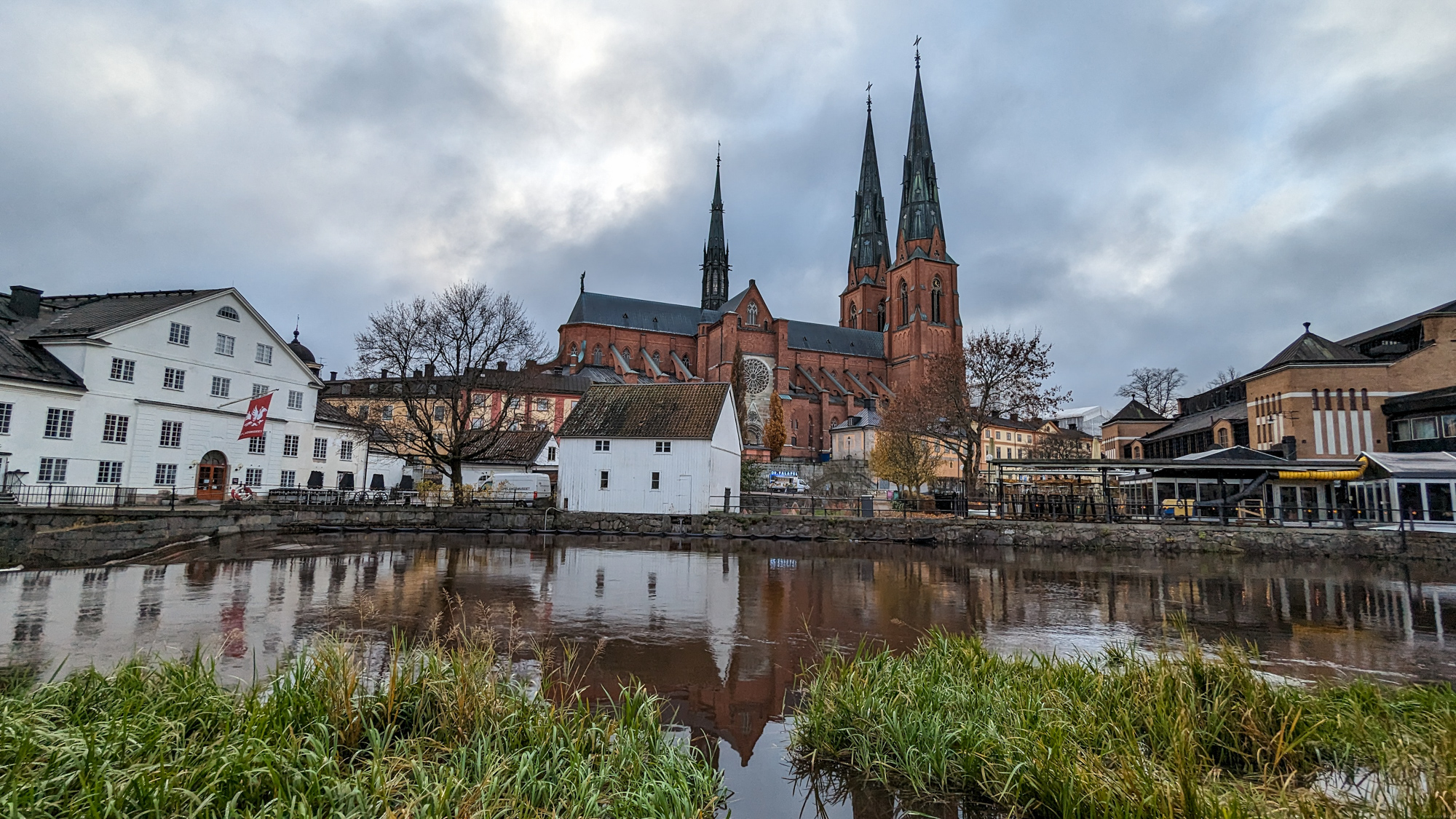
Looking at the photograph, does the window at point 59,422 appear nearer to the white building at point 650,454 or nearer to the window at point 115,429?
the window at point 115,429

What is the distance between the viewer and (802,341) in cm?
8288

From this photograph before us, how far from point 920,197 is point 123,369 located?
7166 centimetres

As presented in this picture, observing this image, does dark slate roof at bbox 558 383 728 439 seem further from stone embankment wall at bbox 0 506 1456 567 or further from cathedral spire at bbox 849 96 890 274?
cathedral spire at bbox 849 96 890 274

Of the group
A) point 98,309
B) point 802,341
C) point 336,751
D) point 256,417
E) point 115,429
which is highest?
point 802,341

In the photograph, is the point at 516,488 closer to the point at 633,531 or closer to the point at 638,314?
the point at 633,531

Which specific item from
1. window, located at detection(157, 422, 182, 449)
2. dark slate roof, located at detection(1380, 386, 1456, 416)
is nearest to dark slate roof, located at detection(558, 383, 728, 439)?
window, located at detection(157, 422, 182, 449)

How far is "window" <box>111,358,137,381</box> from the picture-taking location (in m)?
27.2

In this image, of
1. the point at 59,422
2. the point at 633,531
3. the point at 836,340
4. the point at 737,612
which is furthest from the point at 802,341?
the point at 737,612

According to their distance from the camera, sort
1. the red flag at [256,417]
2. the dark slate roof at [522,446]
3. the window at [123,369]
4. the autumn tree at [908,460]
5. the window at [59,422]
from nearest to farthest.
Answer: the window at [59,422], the red flag at [256,417], the window at [123,369], the autumn tree at [908,460], the dark slate roof at [522,446]

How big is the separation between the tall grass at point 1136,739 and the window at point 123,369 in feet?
109

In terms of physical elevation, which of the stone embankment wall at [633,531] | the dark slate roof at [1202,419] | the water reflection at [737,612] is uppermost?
the dark slate roof at [1202,419]

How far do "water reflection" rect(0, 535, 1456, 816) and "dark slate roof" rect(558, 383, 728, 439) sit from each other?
11.8 meters

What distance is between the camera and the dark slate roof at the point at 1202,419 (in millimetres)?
42812

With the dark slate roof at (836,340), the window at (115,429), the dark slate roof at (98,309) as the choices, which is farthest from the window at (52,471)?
the dark slate roof at (836,340)
